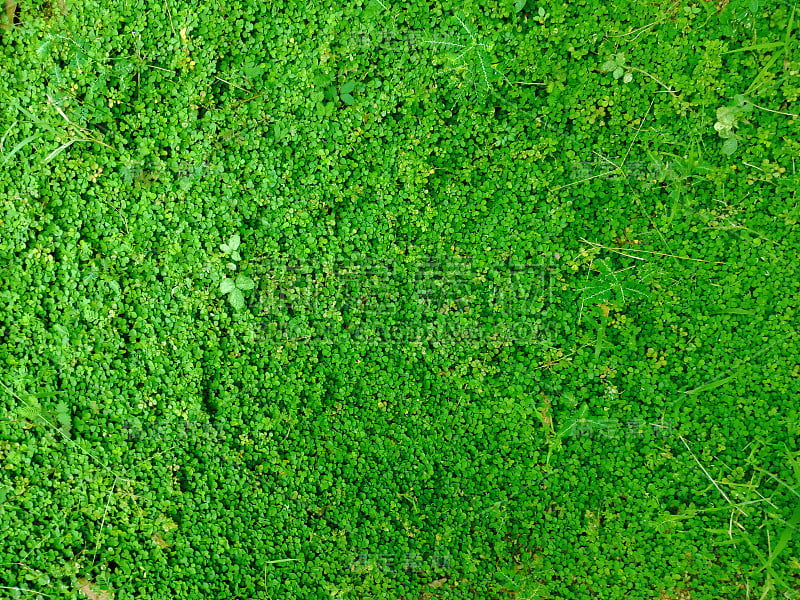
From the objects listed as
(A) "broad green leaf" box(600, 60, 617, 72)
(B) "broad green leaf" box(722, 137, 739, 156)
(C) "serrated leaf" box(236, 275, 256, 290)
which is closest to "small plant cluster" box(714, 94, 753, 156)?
(B) "broad green leaf" box(722, 137, 739, 156)

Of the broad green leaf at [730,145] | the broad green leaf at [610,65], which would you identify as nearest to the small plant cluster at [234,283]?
the broad green leaf at [610,65]

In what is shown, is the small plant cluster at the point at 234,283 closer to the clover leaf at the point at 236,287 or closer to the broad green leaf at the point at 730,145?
the clover leaf at the point at 236,287

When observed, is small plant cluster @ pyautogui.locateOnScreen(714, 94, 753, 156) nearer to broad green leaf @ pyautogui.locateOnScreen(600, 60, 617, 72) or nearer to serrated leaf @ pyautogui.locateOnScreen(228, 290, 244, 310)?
broad green leaf @ pyautogui.locateOnScreen(600, 60, 617, 72)

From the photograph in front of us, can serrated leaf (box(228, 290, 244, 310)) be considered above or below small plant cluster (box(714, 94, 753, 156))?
below

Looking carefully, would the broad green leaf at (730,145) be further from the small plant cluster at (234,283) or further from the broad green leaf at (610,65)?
the small plant cluster at (234,283)

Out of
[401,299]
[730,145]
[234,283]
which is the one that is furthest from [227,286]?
[730,145]

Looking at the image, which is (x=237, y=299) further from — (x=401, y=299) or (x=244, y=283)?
(x=401, y=299)

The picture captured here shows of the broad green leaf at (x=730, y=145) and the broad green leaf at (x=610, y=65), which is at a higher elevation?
the broad green leaf at (x=610, y=65)
